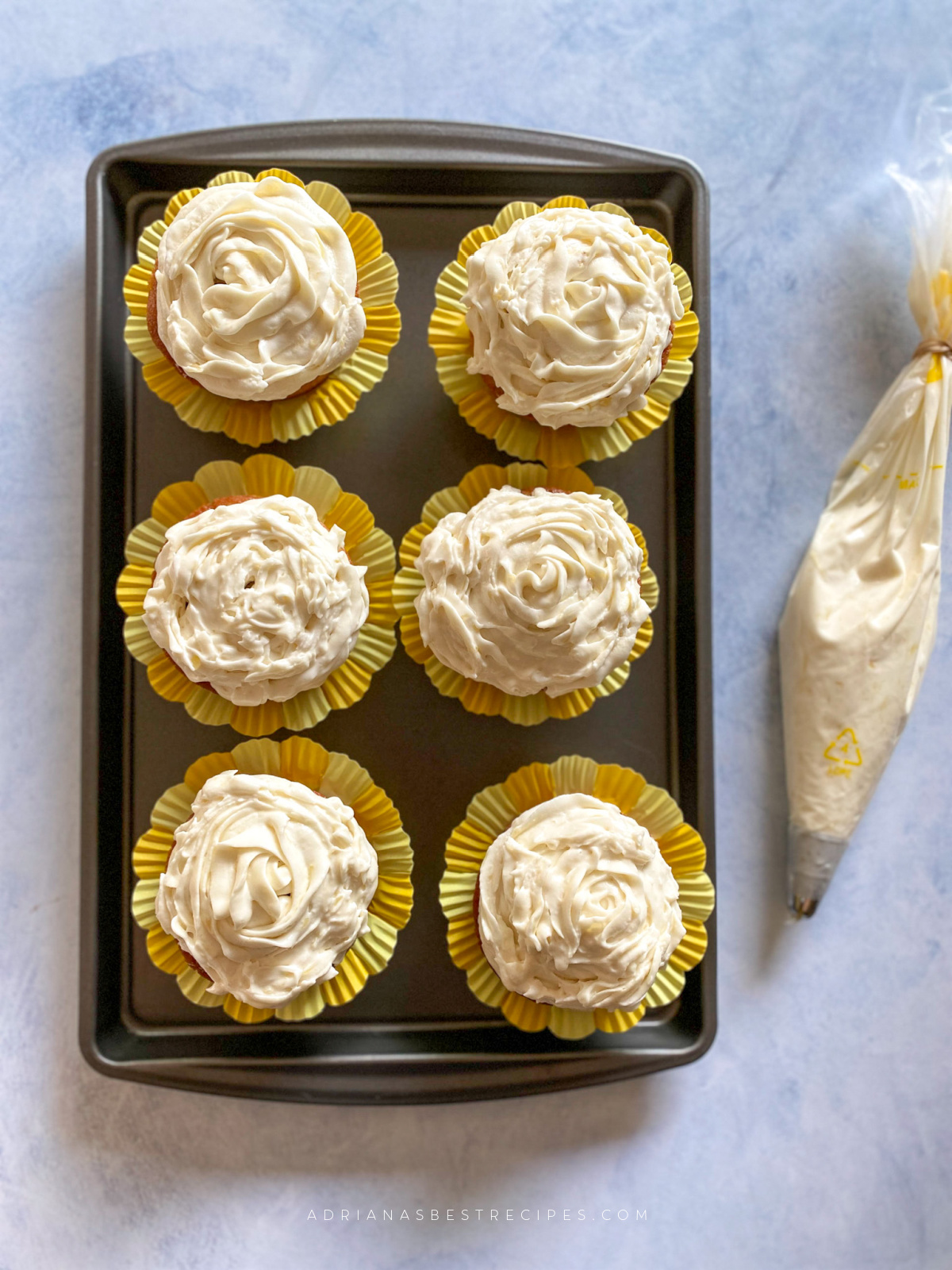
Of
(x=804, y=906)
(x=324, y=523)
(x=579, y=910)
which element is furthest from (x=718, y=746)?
(x=324, y=523)

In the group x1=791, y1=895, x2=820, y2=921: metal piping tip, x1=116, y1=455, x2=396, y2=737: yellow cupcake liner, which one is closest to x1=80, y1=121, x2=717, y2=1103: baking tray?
x1=116, y1=455, x2=396, y2=737: yellow cupcake liner

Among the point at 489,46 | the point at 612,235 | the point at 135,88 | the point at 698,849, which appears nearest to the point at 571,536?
the point at 612,235

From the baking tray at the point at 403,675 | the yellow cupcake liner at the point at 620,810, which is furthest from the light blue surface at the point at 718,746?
the yellow cupcake liner at the point at 620,810

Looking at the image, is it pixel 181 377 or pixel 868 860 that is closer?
pixel 181 377

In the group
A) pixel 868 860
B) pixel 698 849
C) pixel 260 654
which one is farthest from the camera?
pixel 868 860

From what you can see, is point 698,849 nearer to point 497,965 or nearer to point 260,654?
point 497,965

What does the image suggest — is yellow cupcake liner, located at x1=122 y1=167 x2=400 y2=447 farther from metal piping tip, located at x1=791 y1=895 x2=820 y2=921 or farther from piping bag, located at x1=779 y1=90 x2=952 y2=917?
metal piping tip, located at x1=791 y1=895 x2=820 y2=921
